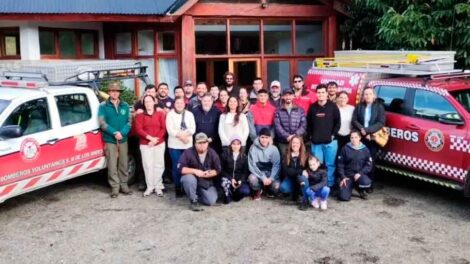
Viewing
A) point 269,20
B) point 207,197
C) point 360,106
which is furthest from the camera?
point 269,20

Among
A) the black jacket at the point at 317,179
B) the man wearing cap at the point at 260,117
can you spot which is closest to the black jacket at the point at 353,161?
the black jacket at the point at 317,179

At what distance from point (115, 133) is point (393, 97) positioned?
4319mm

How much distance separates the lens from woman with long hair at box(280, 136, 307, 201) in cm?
777

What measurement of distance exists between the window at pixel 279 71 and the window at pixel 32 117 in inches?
253

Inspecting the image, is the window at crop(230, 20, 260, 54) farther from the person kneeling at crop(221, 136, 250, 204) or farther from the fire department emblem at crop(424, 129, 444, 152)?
the fire department emblem at crop(424, 129, 444, 152)

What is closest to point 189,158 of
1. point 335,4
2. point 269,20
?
point 269,20

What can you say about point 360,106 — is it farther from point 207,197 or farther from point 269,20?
point 269,20

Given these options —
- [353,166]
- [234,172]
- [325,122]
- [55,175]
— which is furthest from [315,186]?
[55,175]

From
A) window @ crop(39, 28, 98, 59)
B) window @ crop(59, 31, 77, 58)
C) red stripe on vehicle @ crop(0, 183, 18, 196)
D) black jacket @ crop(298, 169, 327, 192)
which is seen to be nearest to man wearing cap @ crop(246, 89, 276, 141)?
black jacket @ crop(298, 169, 327, 192)

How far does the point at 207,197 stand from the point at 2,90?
3330 millimetres

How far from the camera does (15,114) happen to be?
284 inches

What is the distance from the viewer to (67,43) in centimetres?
1313

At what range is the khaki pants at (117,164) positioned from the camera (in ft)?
27.2

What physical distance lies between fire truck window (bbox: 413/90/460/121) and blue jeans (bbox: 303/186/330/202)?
5.90 feet
